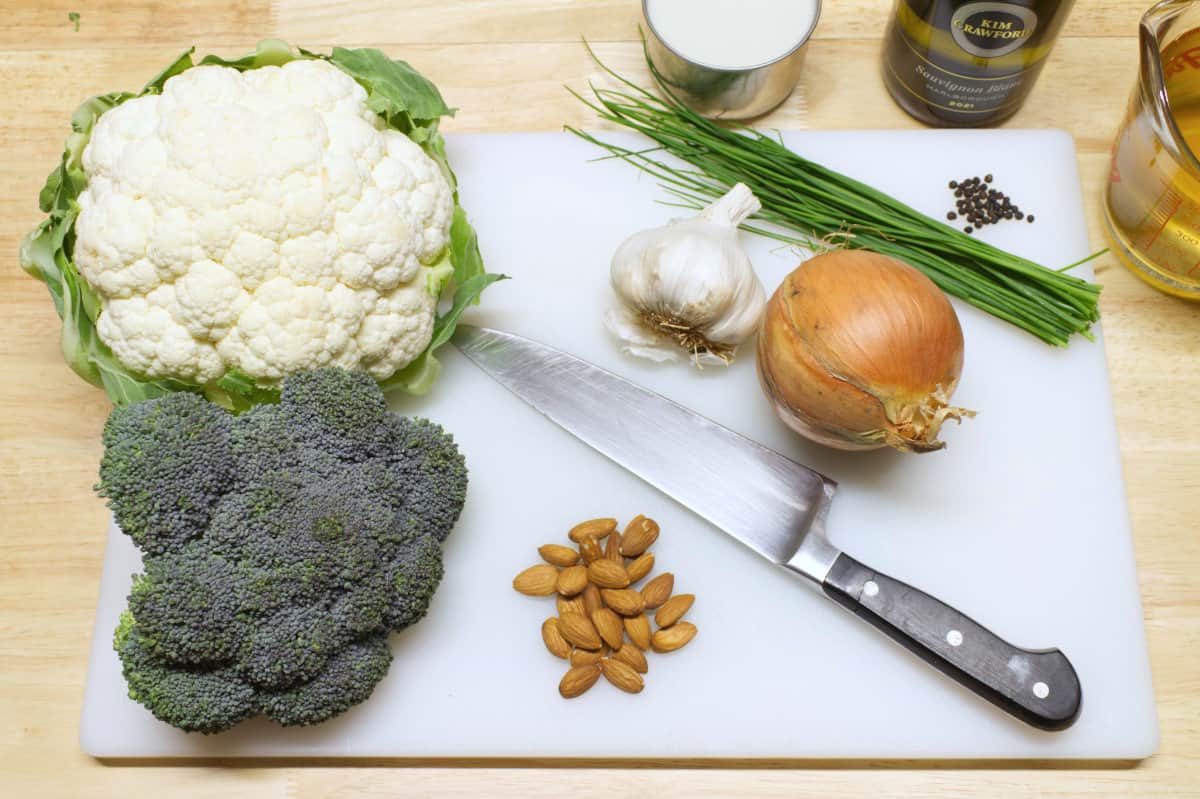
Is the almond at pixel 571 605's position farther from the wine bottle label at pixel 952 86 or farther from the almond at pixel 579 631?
the wine bottle label at pixel 952 86

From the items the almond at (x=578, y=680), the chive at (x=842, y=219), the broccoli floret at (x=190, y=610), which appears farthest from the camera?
the chive at (x=842, y=219)

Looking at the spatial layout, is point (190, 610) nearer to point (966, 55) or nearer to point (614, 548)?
point (614, 548)

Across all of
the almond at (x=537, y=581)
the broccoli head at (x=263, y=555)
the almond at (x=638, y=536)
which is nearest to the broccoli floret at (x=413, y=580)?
the broccoli head at (x=263, y=555)

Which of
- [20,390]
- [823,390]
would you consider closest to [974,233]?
[823,390]

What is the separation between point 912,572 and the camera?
1.16 metres

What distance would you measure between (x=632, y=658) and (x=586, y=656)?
2.0 inches

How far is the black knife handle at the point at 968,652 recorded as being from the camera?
1042mm

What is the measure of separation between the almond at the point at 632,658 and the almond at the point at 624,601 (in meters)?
0.04

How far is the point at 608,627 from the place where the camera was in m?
1.12

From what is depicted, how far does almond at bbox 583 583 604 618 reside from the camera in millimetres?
1143

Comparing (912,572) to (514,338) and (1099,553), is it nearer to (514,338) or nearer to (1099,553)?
(1099,553)

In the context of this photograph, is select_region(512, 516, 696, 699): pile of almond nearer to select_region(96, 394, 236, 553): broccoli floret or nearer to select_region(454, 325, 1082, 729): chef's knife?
select_region(454, 325, 1082, 729): chef's knife

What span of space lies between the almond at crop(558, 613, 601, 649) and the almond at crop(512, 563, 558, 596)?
0.12ft

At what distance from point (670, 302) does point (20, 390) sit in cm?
80
